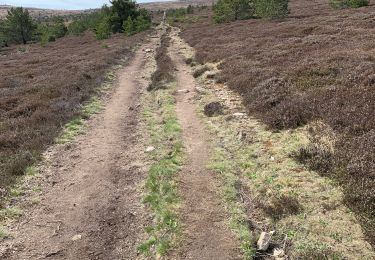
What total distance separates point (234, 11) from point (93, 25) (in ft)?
118

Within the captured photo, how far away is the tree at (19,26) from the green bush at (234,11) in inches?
1816

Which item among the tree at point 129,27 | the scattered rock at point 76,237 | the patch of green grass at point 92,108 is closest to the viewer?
the scattered rock at point 76,237

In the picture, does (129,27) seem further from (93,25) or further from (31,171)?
(31,171)

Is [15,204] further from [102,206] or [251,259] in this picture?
[251,259]

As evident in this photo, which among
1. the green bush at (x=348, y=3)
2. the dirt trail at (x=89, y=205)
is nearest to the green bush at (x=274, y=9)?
the green bush at (x=348, y=3)

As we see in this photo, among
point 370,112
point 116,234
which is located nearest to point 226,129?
point 370,112

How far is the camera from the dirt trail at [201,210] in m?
8.02

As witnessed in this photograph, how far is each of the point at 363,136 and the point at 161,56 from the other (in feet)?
89.1

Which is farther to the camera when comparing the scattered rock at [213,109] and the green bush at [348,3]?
the green bush at [348,3]

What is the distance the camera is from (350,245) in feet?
24.7

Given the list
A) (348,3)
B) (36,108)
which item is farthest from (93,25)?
(36,108)

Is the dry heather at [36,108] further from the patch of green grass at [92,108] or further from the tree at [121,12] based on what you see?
the tree at [121,12]

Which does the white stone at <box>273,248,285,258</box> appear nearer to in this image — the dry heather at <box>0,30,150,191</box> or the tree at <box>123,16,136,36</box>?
the dry heather at <box>0,30,150,191</box>

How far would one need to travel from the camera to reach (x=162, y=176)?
37.7 feet
